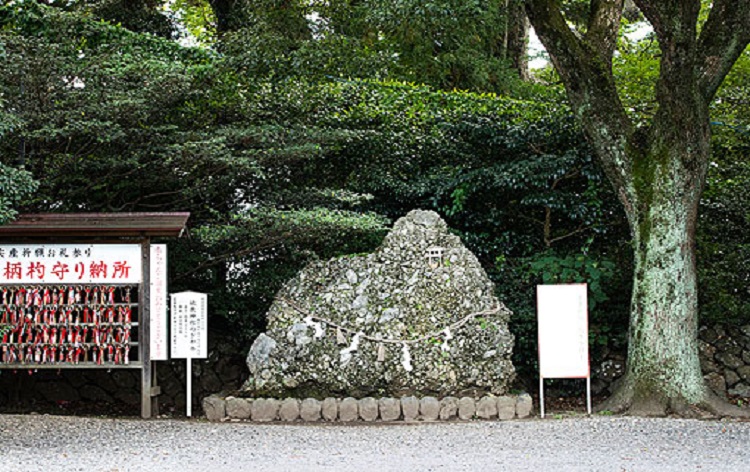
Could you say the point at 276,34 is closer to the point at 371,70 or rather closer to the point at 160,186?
the point at 371,70

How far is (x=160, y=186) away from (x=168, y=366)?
2.44 m

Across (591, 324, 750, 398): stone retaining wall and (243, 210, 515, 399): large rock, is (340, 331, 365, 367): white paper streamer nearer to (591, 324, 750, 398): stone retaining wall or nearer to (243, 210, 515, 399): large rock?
(243, 210, 515, 399): large rock

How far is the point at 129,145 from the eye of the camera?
10.1m

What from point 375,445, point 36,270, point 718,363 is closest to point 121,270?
point 36,270

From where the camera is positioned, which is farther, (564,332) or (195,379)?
(195,379)

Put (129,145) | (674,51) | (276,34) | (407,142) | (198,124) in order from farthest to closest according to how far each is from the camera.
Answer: (276,34) < (407,142) < (198,124) < (129,145) < (674,51)

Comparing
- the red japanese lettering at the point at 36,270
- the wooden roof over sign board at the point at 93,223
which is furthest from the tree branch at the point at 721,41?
the red japanese lettering at the point at 36,270

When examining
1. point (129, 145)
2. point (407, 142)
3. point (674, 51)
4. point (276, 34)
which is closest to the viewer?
point (674, 51)

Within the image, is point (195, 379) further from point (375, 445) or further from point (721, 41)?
point (721, 41)

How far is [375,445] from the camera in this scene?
748 centimetres

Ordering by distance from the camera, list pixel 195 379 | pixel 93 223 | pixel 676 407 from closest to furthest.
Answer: pixel 93 223
pixel 676 407
pixel 195 379

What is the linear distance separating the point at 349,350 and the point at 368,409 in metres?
0.70

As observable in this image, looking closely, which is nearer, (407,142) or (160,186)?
(160,186)

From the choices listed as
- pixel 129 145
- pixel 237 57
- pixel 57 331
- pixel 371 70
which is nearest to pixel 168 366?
pixel 57 331
